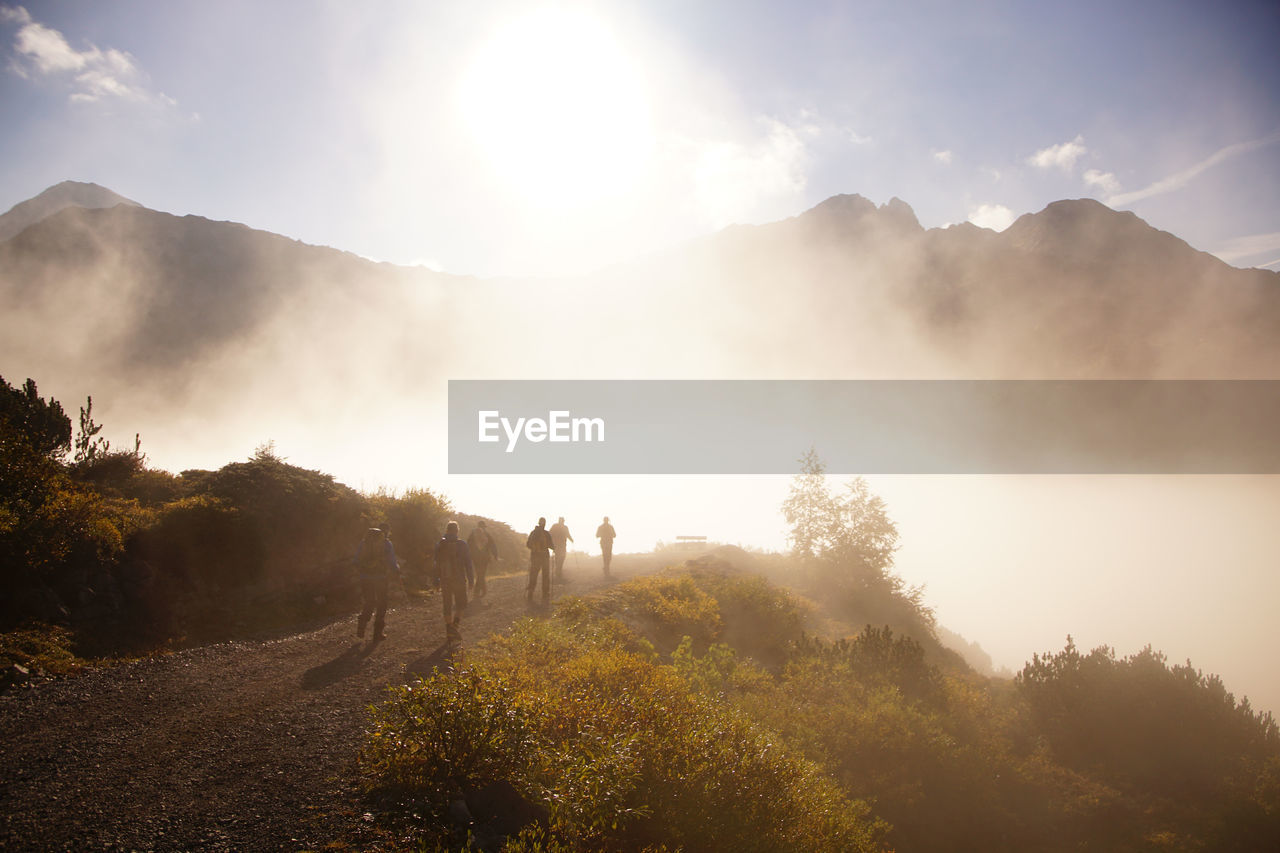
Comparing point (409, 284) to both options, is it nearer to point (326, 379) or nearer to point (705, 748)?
point (326, 379)

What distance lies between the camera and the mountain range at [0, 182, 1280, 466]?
90125mm

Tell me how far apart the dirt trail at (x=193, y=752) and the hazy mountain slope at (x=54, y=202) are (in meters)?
146

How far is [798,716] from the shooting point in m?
12.5

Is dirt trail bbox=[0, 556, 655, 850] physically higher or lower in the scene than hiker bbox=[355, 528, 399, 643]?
lower

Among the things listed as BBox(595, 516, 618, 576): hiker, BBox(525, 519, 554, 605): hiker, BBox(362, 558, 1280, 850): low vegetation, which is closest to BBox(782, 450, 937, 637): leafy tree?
BBox(362, 558, 1280, 850): low vegetation

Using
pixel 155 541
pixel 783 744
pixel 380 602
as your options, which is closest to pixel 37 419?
pixel 155 541

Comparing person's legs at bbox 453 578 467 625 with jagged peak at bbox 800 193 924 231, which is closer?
person's legs at bbox 453 578 467 625

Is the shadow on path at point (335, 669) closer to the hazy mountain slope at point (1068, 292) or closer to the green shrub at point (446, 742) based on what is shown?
the green shrub at point (446, 742)

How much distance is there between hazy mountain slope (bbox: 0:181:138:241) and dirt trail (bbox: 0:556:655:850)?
14567 cm

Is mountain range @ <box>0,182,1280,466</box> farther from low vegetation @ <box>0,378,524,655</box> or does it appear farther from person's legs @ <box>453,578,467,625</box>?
person's legs @ <box>453,578,467,625</box>

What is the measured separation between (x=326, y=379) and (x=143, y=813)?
149703 mm

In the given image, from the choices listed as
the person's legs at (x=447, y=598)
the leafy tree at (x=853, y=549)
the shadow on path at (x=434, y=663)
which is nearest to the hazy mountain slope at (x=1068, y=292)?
the leafy tree at (x=853, y=549)

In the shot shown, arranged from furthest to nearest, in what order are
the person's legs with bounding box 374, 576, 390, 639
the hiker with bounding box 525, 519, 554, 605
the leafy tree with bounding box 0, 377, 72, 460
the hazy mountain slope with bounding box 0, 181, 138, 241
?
the hazy mountain slope with bounding box 0, 181, 138, 241
the hiker with bounding box 525, 519, 554, 605
the leafy tree with bounding box 0, 377, 72, 460
the person's legs with bounding box 374, 576, 390, 639

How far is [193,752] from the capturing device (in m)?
5.73
